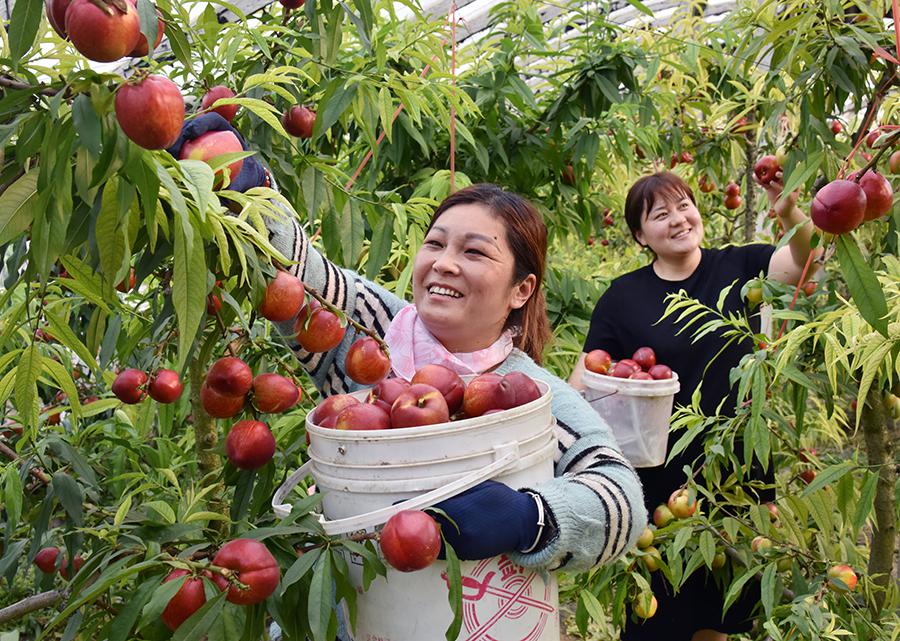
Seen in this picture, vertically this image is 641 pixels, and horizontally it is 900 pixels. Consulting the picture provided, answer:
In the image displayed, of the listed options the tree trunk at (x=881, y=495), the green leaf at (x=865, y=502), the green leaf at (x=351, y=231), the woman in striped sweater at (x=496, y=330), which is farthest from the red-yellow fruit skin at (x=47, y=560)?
the tree trunk at (x=881, y=495)

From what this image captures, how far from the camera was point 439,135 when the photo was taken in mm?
3338

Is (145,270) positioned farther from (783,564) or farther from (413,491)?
(783,564)

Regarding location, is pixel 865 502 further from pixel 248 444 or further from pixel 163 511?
pixel 163 511

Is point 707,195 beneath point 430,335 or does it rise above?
beneath

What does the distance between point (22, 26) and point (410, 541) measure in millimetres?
718

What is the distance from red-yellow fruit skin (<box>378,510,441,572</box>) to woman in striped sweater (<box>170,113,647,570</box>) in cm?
14

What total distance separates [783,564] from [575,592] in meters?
0.58

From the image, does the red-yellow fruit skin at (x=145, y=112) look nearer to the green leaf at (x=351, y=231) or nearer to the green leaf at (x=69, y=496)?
the green leaf at (x=69, y=496)

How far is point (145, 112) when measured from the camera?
80cm

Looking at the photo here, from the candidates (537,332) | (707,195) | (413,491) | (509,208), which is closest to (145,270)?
(413,491)

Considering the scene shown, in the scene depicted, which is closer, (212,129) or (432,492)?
(432,492)

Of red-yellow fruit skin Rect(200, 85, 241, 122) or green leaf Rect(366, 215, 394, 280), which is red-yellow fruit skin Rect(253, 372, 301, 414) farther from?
green leaf Rect(366, 215, 394, 280)

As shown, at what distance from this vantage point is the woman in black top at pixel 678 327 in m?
2.78

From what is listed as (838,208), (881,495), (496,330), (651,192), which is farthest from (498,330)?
(651,192)
